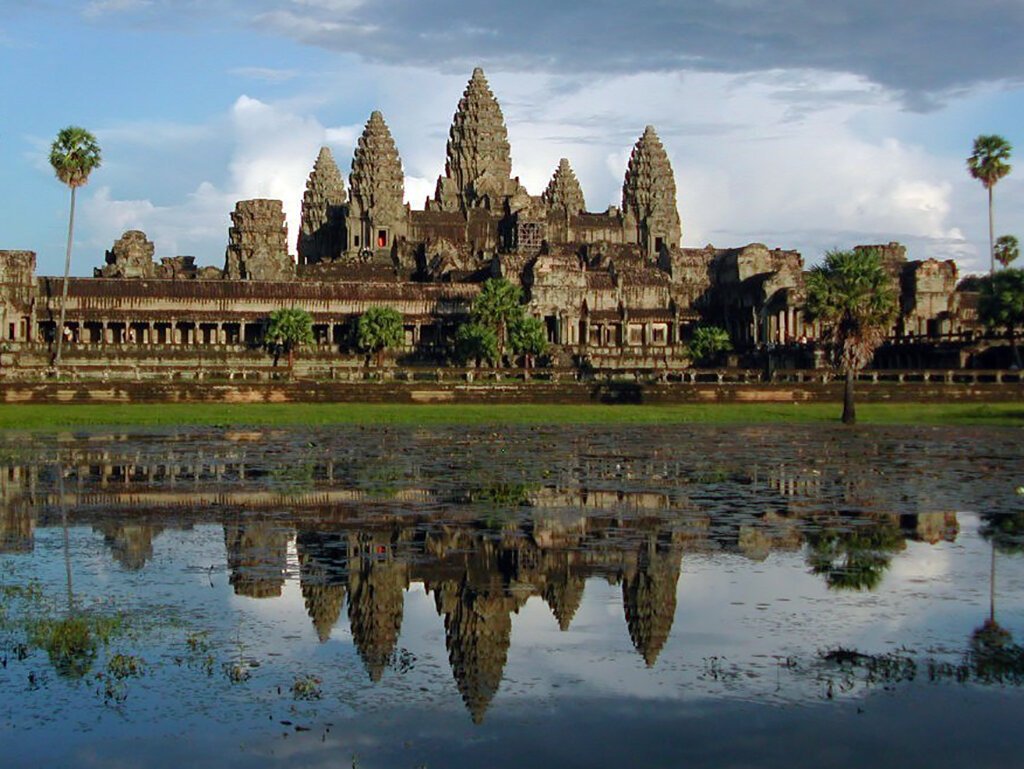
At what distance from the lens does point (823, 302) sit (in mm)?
58750

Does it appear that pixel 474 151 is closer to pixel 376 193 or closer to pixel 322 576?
pixel 376 193

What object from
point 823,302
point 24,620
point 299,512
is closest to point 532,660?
→ point 24,620

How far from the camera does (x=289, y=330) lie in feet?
348

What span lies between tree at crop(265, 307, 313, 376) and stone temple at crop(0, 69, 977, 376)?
5.52 feet

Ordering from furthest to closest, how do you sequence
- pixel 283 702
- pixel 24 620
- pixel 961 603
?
pixel 961 603 < pixel 24 620 < pixel 283 702

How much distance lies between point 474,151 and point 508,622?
461 ft

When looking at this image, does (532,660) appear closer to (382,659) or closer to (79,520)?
(382,659)

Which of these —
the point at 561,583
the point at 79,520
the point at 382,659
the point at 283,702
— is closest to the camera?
the point at 283,702

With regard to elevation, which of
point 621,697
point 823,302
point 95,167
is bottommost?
point 621,697

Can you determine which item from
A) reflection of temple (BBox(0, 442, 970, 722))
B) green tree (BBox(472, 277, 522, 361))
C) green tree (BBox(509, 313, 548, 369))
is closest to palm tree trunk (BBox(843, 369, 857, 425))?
reflection of temple (BBox(0, 442, 970, 722))

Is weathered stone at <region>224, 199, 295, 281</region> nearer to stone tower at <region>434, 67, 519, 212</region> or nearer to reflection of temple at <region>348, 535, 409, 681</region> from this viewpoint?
stone tower at <region>434, 67, 519, 212</region>

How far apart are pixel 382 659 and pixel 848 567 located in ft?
24.4

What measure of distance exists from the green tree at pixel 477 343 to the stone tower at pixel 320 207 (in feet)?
190

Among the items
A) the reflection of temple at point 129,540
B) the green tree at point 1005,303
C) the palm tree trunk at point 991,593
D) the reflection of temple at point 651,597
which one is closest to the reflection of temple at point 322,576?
the reflection of temple at point 129,540
